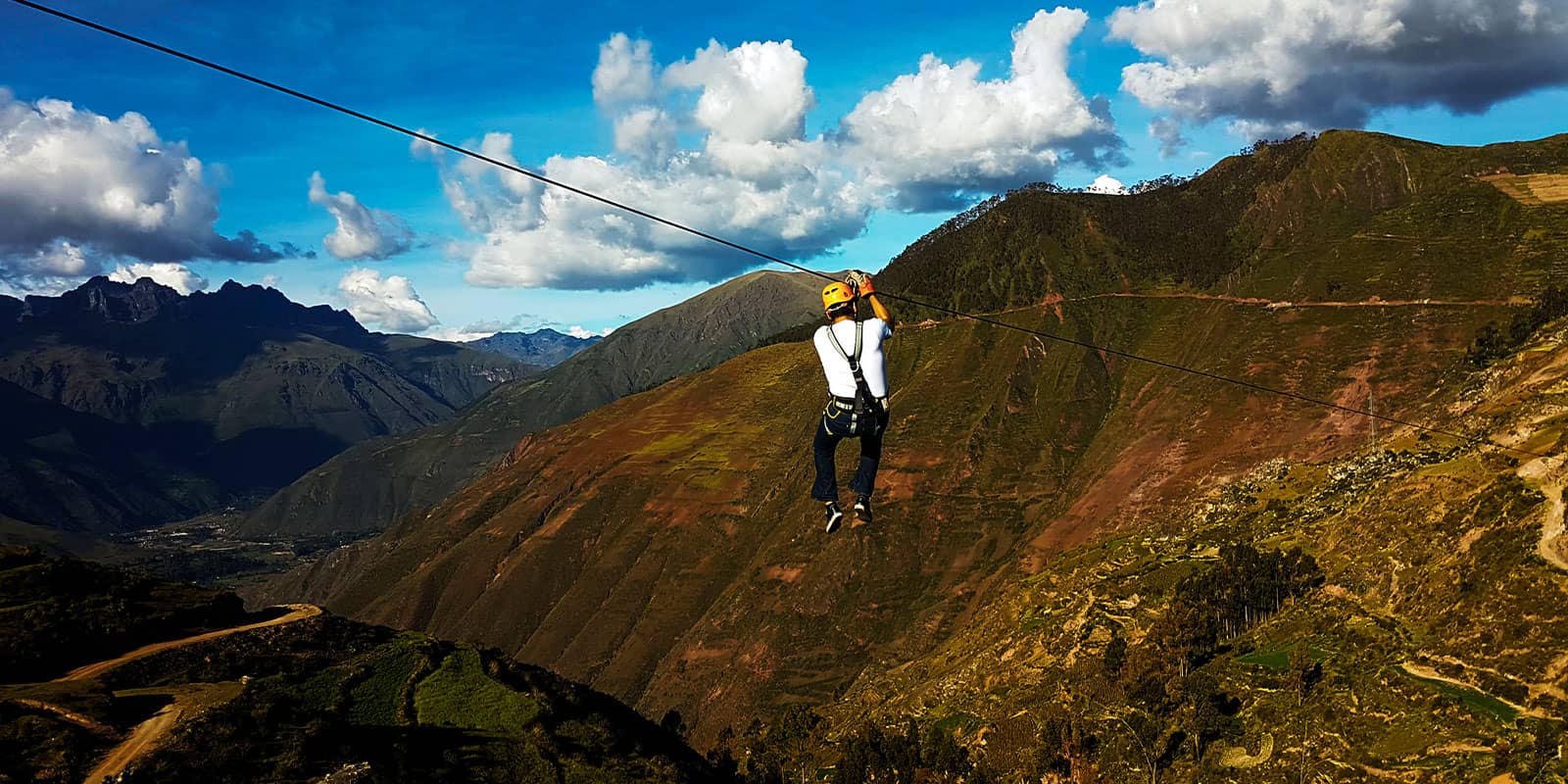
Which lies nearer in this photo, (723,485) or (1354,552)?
(1354,552)

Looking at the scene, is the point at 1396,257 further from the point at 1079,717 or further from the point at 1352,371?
the point at 1079,717

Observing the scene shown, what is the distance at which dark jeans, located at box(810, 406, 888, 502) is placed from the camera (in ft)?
45.6

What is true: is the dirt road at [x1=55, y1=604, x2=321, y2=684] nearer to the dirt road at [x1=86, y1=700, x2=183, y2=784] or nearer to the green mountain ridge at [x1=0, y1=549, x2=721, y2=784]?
the green mountain ridge at [x1=0, y1=549, x2=721, y2=784]

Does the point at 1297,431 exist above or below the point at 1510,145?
below

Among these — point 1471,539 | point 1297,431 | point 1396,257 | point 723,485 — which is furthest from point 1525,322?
point 723,485

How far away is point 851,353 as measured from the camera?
13062 mm

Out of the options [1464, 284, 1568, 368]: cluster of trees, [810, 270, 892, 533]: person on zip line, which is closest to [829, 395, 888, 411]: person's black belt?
[810, 270, 892, 533]: person on zip line

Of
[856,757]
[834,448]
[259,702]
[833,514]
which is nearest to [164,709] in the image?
[259,702]

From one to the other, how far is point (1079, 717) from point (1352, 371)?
7507 cm

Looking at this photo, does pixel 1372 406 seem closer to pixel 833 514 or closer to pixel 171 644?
pixel 833 514

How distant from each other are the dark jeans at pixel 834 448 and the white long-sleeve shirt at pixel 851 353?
0.56 metres

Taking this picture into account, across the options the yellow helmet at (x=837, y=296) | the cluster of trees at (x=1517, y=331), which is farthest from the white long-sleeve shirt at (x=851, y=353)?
the cluster of trees at (x=1517, y=331)

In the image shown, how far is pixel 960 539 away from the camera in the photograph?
114 m

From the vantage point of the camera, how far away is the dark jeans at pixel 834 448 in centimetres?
1389
